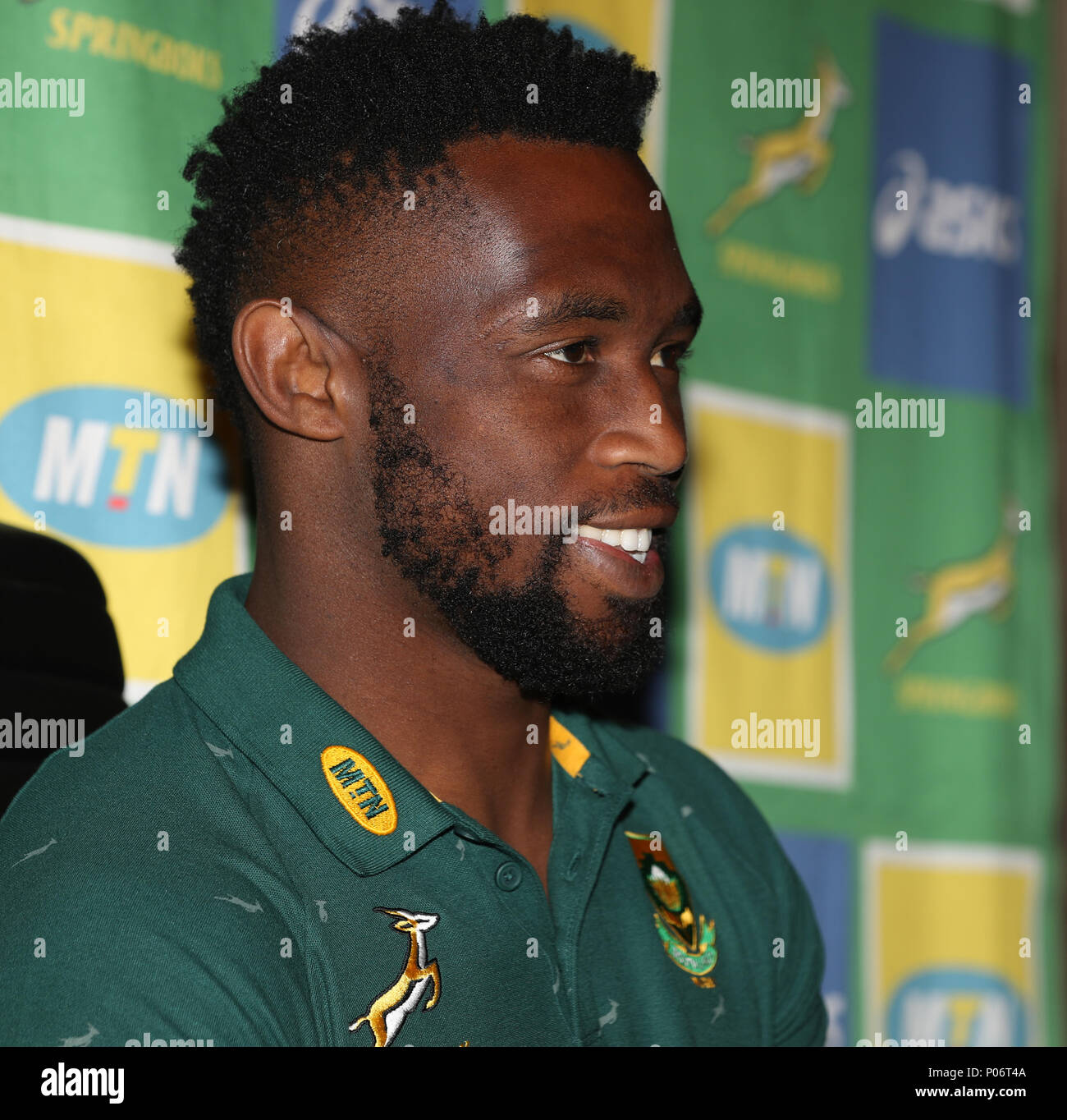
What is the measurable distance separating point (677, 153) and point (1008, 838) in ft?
3.56

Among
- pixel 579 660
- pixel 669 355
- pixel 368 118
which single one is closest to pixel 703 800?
pixel 579 660

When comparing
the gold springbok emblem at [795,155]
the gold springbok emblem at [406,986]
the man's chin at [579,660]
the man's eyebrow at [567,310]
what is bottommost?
the gold springbok emblem at [406,986]

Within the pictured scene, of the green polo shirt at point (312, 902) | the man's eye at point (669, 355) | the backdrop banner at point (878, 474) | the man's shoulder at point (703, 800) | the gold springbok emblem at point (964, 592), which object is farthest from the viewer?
the gold springbok emblem at point (964, 592)

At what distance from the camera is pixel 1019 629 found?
195cm

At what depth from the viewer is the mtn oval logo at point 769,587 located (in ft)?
5.56

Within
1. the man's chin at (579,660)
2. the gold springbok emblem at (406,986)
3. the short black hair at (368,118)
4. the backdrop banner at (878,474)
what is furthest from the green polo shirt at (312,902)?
the backdrop banner at (878,474)

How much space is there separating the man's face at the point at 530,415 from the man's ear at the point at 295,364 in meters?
0.04

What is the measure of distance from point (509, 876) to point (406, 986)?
0.11m

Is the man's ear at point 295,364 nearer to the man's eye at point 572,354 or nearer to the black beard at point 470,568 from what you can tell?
the black beard at point 470,568

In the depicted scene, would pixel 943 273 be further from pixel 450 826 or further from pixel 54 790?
pixel 54 790

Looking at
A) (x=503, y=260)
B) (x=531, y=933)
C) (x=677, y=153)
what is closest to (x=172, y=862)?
(x=531, y=933)

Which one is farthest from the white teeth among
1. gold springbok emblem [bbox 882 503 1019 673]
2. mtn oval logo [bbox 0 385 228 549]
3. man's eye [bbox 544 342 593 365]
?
gold springbok emblem [bbox 882 503 1019 673]

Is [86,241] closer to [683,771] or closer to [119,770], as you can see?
[119,770]

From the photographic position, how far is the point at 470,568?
917 millimetres
